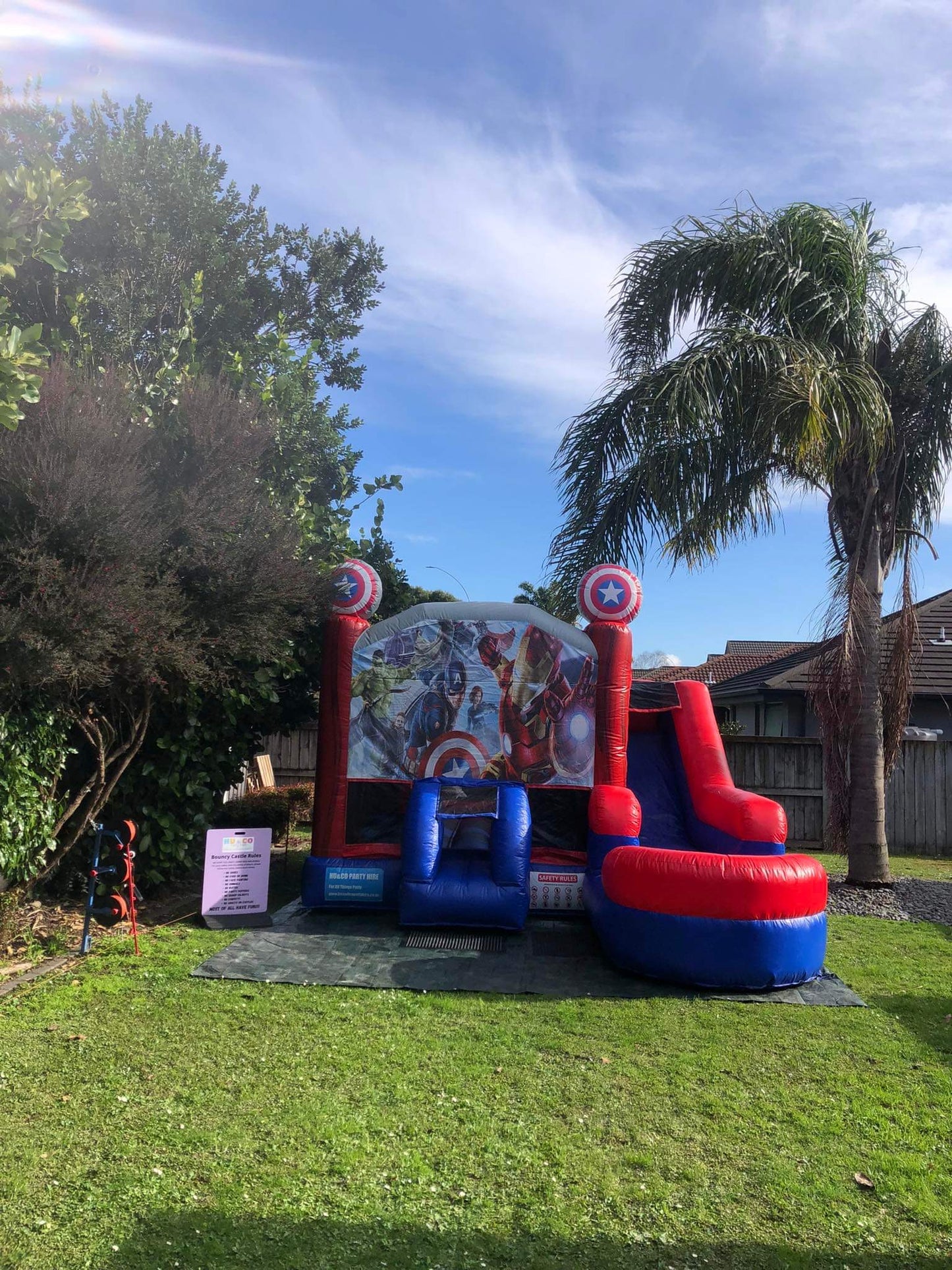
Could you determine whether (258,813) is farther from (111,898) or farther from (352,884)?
(111,898)

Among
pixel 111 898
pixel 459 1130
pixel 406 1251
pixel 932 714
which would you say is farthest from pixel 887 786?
pixel 406 1251

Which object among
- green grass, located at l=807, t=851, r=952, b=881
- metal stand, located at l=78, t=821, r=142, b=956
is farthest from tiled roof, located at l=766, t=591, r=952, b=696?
metal stand, located at l=78, t=821, r=142, b=956

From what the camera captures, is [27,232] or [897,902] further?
[897,902]

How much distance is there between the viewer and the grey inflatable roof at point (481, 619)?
26.7 feet

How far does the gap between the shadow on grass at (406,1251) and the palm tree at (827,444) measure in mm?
6734

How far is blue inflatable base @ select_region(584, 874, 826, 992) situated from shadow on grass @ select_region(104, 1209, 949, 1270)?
2837 mm

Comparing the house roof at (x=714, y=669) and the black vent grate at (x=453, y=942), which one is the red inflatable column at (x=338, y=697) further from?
the house roof at (x=714, y=669)

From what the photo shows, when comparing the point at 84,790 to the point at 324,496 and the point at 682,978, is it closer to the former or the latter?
the point at 682,978

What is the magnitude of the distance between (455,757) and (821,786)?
699cm

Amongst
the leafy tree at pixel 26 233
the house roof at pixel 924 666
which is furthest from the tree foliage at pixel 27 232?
the house roof at pixel 924 666

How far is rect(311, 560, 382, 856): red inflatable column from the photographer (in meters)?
7.91

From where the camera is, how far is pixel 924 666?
14.9 metres

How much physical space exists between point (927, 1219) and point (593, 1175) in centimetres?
116

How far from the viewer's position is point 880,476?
9.45 metres
